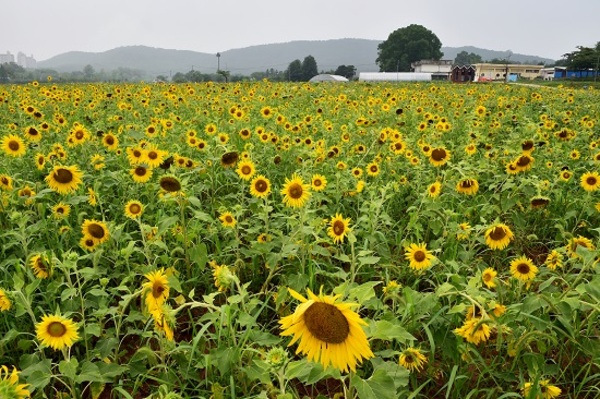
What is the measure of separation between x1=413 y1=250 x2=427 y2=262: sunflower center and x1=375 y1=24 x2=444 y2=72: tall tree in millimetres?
96796

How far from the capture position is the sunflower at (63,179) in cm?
285

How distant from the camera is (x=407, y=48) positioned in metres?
96.9

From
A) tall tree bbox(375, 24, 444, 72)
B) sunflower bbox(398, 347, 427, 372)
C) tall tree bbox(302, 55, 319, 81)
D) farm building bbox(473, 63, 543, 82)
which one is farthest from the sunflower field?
tall tree bbox(375, 24, 444, 72)

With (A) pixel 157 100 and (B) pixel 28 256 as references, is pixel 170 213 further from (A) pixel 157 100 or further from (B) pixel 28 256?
(A) pixel 157 100

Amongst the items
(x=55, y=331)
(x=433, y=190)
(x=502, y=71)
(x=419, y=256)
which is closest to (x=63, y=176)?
(x=55, y=331)

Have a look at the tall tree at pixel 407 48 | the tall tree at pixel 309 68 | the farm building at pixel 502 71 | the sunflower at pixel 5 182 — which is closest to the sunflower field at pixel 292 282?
the sunflower at pixel 5 182

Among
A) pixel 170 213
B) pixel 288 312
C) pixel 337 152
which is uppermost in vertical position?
pixel 337 152

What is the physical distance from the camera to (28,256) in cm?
234

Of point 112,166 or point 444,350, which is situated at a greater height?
point 112,166

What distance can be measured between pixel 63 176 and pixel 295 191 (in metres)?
1.53

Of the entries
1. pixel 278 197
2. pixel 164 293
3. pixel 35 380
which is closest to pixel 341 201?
pixel 278 197

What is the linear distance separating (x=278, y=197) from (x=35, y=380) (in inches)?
97.1

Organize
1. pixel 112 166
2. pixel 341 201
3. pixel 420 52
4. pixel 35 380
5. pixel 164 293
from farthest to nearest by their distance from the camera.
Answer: pixel 420 52 < pixel 112 166 < pixel 341 201 < pixel 164 293 < pixel 35 380

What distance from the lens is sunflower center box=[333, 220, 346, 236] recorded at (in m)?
2.49
